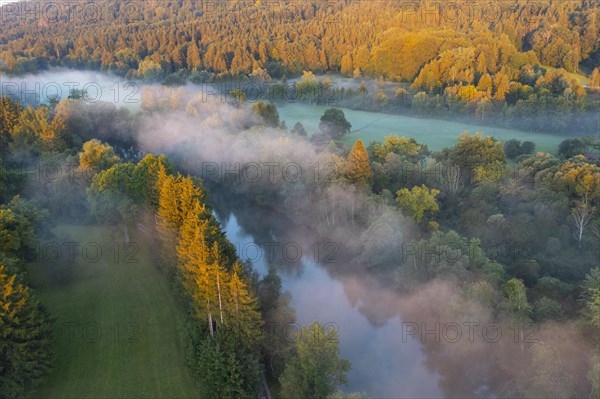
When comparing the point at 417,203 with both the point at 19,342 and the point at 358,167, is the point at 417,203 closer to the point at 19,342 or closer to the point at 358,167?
the point at 358,167

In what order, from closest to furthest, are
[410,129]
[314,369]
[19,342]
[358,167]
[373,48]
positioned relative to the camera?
[314,369]
[19,342]
[358,167]
[410,129]
[373,48]

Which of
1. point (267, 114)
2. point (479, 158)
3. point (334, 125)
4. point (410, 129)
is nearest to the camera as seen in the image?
point (479, 158)

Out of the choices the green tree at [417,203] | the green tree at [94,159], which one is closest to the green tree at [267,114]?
the green tree at [94,159]

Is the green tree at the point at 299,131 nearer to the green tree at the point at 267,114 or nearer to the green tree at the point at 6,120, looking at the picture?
the green tree at the point at 267,114

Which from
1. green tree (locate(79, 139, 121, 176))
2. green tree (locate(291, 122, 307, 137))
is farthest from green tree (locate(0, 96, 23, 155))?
green tree (locate(291, 122, 307, 137))

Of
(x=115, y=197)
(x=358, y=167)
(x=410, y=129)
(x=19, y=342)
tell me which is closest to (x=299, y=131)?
(x=410, y=129)

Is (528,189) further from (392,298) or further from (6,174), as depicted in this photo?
(6,174)
